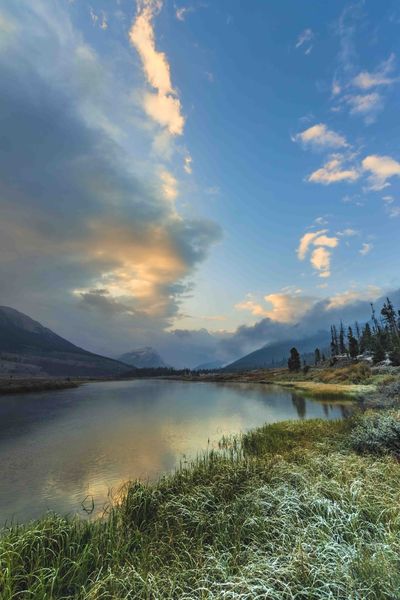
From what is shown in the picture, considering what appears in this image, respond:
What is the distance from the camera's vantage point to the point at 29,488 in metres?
18.6

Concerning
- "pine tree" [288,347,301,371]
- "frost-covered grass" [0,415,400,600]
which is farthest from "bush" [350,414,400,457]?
"pine tree" [288,347,301,371]

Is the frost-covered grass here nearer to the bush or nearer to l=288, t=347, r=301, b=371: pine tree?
the bush

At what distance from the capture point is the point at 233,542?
955 centimetres

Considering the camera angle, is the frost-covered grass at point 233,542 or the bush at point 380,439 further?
the bush at point 380,439

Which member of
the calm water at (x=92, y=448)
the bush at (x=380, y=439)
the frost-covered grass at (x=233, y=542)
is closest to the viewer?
the frost-covered grass at (x=233, y=542)

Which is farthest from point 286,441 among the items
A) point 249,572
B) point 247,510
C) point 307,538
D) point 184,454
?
point 249,572

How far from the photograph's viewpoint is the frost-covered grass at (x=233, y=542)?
655 cm

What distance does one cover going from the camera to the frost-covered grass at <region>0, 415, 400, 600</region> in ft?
21.5

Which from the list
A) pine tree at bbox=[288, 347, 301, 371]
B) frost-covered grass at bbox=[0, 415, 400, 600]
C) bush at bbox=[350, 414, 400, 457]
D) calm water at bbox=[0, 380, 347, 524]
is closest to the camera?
frost-covered grass at bbox=[0, 415, 400, 600]

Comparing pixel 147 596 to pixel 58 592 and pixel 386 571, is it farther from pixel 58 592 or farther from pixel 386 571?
pixel 386 571

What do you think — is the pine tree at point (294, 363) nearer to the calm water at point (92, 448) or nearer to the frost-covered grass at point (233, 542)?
the calm water at point (92, 448)

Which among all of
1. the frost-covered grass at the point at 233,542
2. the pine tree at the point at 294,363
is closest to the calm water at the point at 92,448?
the frost-covered grass at the point at 233,542

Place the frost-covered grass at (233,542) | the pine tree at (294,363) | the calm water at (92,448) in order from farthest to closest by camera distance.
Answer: the pine tree at (294,363) → the calm water at (92,448) → the frost-covered grass at (233,542)

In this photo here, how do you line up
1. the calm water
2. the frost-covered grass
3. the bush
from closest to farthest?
the frost-covered grass < the calm water < the bush
